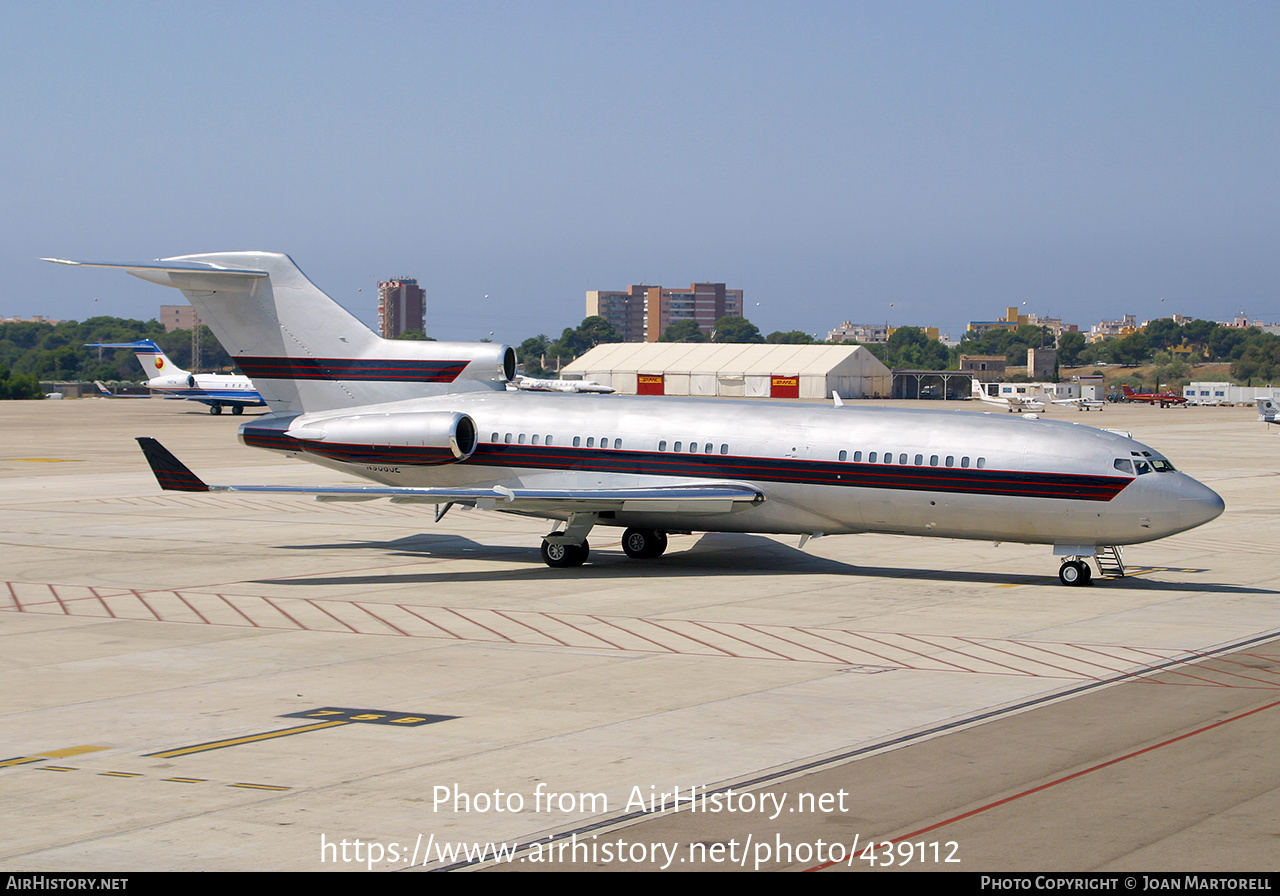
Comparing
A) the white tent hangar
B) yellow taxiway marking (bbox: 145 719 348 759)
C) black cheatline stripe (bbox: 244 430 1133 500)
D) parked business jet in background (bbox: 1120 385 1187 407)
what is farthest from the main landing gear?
parked business jet in background (bbox: 1120 385 1187 407)

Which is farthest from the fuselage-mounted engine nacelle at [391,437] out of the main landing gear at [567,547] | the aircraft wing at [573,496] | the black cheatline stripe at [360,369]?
the main landing gear at [567,547]

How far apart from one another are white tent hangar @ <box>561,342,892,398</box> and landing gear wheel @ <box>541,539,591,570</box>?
116 meters

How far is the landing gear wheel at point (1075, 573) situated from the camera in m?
26.5

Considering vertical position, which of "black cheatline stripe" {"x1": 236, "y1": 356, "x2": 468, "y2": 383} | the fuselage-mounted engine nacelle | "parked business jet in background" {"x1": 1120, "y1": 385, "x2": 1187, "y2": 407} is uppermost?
"black cheatline stripe" {"x1": 236, "y1": 356, "x2": 468, "y2": 383}

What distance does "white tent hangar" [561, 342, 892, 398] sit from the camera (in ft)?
490

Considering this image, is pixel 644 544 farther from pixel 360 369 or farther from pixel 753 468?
pixel 360 369

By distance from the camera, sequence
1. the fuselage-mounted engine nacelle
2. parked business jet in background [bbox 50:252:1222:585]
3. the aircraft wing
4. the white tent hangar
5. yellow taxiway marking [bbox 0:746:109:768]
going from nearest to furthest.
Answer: yellow taxiway marking [bbox 0:746:109:768], parked business jet in background [bbox 50:252:1222:585], the aircraft wing, the fuselage-mounted engine nacelle, the white tent hangar

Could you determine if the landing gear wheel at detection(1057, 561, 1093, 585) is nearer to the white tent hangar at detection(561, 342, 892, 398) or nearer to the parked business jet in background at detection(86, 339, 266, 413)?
the parked business jet in background at detection(86, 339, 266, 413)

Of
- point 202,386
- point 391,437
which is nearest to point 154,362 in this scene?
point 202,386

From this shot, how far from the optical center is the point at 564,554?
95.8 ft

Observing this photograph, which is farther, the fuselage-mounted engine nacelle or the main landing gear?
the fuselage-mounted engine nacelle

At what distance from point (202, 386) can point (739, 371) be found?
67808mm

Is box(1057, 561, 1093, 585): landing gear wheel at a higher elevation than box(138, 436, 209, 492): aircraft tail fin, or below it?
below
